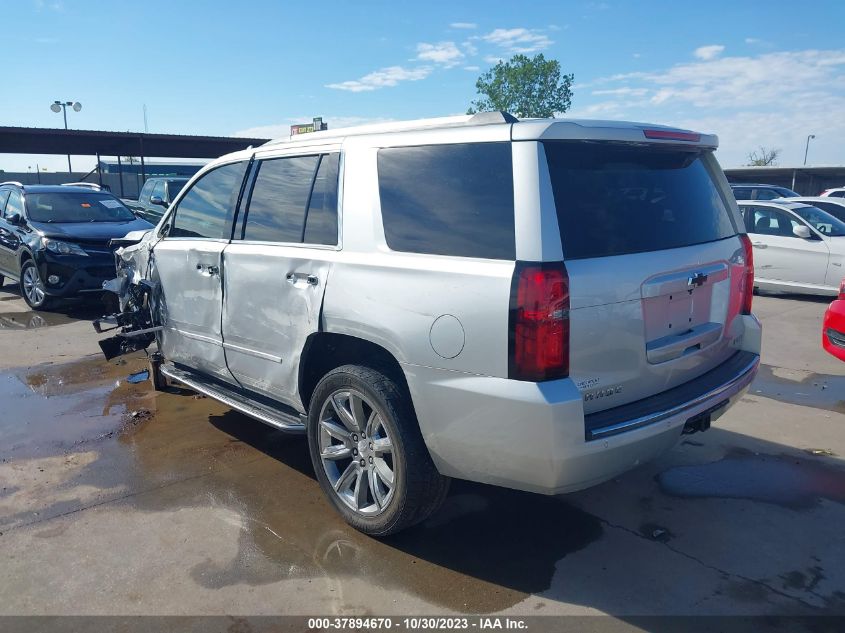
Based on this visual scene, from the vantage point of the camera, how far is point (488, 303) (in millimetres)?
2791

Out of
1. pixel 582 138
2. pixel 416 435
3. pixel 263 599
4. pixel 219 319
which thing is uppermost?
pixel 582 138

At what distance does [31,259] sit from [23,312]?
84 cm

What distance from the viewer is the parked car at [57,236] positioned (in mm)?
9211

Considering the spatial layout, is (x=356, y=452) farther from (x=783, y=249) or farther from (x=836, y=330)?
(x=783, y=249)

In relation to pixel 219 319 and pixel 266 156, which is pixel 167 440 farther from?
pixel 266 156

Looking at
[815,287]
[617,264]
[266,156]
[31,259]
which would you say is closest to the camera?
[617,264]

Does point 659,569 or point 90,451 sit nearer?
point 659,569

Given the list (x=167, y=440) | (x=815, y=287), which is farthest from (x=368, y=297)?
(x=815, y=287)

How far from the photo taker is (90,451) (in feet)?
15.5

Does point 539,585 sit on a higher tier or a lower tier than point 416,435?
lower

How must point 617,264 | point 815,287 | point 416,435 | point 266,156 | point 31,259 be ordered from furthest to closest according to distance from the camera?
point 815,287, point 31,259, point 266,156, point 416,435, point 617,264

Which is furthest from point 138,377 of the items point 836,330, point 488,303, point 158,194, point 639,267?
point 158,194

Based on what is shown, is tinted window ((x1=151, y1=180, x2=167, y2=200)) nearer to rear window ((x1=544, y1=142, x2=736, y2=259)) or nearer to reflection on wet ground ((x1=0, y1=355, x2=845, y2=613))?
reflection on wet ground ((x1=0, y1=355, x2=845, y2=613))

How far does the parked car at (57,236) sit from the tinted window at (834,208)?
12164mm
